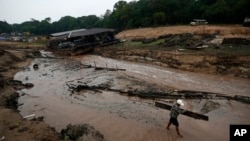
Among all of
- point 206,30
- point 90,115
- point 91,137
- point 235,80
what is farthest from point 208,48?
point 91,137

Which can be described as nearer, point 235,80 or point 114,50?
point 235,80

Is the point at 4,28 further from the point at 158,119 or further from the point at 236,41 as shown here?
the point at 158,119

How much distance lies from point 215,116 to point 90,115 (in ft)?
21.6

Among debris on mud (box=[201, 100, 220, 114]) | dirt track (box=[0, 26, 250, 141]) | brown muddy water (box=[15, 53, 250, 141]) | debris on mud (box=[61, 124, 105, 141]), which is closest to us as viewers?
debris on mud (box=[61, 124, 105, 141])

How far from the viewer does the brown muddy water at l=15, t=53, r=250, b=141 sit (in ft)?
35.5

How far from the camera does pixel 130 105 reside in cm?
1416

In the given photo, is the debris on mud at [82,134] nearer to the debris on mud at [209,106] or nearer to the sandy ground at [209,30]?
the debris on mud at [209,106]

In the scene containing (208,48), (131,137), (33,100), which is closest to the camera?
(131,137)

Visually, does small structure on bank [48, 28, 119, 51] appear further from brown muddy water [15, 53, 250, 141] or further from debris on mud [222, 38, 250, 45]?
debris on mud [222, 38, 250, 45]

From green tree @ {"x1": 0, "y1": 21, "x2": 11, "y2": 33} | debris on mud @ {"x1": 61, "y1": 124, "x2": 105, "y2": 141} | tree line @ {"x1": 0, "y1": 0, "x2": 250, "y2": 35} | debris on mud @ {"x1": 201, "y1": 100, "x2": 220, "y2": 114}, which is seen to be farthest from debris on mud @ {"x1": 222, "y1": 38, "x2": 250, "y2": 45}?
green tree @ {"x1": 0, "y1": 21, "x2": 11, "y2": 33}

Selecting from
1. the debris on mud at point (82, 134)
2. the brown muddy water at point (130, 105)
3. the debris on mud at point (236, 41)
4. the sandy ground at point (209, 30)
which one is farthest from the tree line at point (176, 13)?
the debris on mud at point (82, 134)

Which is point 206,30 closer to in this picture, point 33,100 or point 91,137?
point 33,100

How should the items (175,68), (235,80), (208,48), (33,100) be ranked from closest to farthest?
(33,100) < (235,80) < (175,68) < (208,48)

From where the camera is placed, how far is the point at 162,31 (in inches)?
1604
